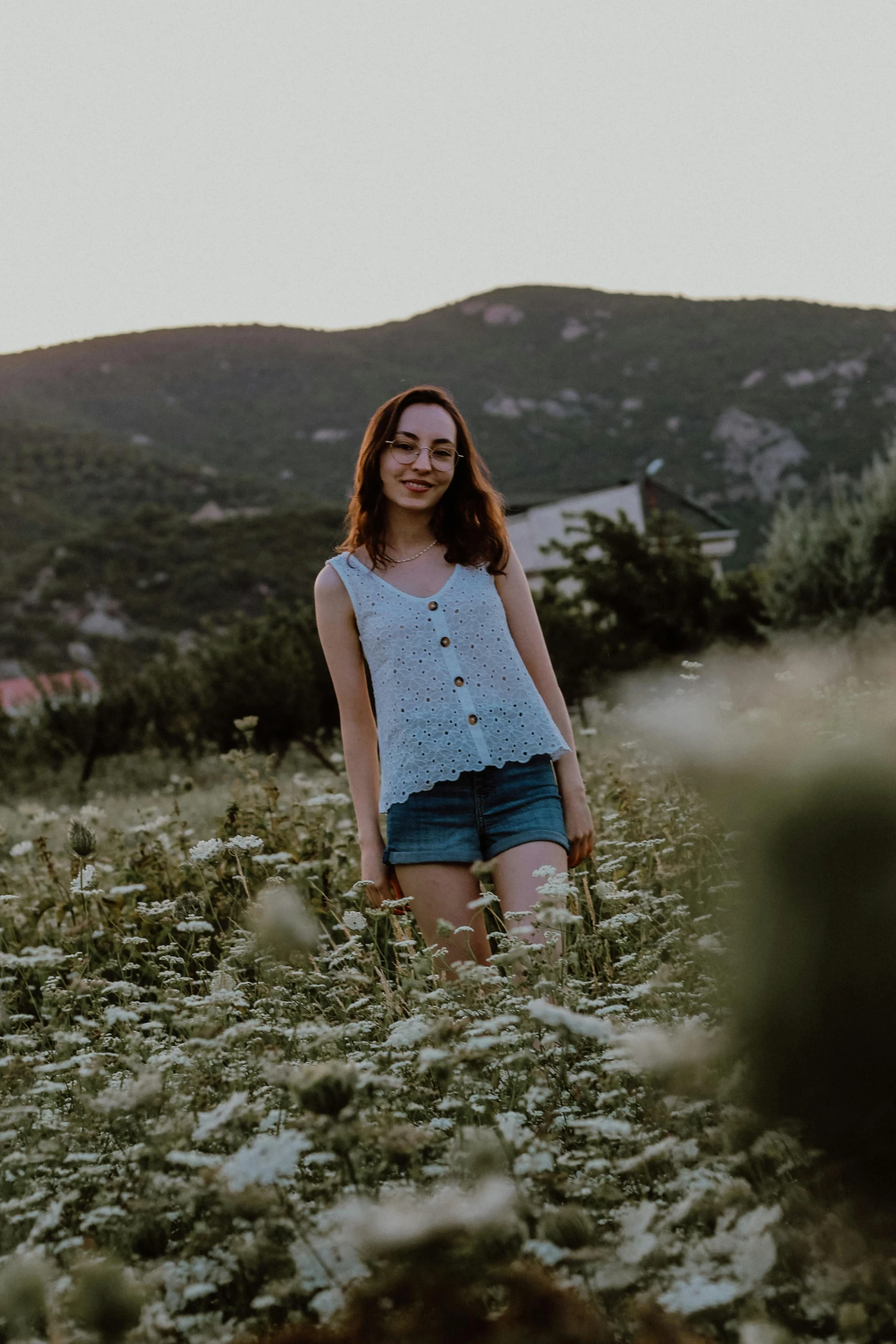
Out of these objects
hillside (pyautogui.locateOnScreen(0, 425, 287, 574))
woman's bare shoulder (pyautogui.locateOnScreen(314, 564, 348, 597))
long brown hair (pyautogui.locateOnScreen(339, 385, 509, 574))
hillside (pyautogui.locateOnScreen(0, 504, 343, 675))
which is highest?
hillside (pyautogui.locateOnScreen(0, 425, 287, 574))

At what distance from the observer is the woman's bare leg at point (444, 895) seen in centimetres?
350

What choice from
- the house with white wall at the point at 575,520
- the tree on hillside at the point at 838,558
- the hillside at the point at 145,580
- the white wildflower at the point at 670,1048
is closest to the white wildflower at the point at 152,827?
the white wildflower at the point at 670,1048

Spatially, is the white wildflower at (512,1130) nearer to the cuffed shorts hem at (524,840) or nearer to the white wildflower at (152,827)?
the cuffed shorts hem at (524,840)

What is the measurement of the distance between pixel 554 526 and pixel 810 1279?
146ft

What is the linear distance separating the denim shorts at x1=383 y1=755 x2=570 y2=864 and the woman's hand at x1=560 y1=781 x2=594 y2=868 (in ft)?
0.18

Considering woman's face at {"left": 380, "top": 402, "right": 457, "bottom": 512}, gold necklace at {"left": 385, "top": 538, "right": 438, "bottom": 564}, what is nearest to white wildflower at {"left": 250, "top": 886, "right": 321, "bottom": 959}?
gold necklace at {"left": 385, "top": 538, "right": 438, "bottom": 564}

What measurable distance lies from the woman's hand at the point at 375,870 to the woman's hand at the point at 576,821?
58 centimetres

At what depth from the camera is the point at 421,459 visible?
3756 mm

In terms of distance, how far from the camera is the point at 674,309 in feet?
355

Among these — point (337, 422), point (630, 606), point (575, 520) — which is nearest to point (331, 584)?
point (630, 606)

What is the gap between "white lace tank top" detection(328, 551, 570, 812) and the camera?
3.55m

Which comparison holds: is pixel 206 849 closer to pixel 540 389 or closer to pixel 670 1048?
pixel 670 1048

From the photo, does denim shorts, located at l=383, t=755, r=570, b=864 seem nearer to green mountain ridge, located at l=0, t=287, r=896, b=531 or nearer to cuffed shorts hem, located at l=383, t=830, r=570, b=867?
cuffed shorts hem, located at l=383, t=830, r=570, b=867

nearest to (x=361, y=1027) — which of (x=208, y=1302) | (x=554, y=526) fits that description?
(x=208, y=1302)
